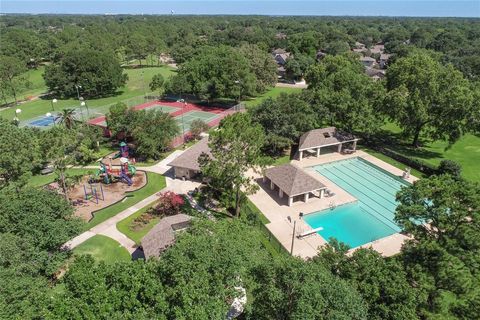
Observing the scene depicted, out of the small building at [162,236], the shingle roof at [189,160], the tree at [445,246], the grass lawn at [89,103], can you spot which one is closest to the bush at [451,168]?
the tree at [445,246]

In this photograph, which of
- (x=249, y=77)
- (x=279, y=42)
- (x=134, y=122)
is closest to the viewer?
(x=134, y=122)

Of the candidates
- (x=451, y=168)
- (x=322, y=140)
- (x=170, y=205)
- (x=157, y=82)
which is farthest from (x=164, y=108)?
(x=451, y=168)

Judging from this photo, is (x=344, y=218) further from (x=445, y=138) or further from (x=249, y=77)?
(x=249, y=77)

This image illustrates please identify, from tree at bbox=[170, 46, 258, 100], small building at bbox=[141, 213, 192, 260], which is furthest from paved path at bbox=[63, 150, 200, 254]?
tree at bbox=[170, 46, 258, 100]

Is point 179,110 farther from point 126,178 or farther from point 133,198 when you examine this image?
point 133,198

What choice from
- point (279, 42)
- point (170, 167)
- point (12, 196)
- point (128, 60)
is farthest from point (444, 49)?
point (12, 196)
